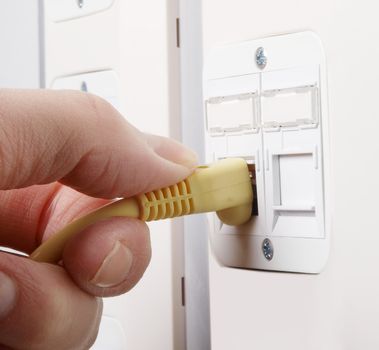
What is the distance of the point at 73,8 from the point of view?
0.56 metres

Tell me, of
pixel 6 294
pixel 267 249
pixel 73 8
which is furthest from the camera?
pixel 73 8

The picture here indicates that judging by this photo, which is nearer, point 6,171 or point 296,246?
point 6,171

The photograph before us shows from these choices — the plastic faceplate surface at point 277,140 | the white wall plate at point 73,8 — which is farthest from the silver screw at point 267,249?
the white wall plate at point 73,8

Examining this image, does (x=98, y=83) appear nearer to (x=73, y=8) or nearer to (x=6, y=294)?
(x=73, y=8)

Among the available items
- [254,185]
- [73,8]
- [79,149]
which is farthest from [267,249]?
[73,8]

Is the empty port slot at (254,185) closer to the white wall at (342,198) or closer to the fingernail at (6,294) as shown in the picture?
the white wall at (342,198)

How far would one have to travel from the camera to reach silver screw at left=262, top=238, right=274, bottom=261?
45cm

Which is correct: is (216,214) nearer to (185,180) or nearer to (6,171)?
(185,180)

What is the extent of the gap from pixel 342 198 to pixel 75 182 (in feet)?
0.53

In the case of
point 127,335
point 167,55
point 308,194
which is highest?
point 167,55

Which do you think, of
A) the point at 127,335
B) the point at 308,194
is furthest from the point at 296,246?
the point at 127,335

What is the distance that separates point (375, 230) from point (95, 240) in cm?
16

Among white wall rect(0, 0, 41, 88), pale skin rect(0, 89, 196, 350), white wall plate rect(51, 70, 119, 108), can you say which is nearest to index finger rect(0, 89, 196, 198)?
pale skin rect(0, 89, 196, 350)

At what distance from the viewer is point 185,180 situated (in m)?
0.42
